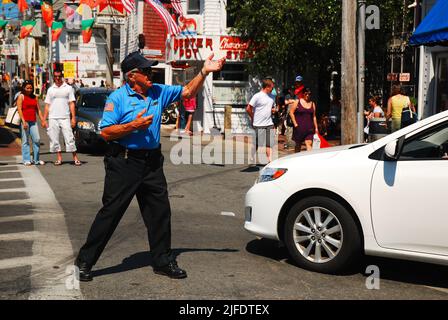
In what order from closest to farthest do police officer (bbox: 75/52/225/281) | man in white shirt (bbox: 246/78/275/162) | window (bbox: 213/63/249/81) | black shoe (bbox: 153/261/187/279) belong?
police officer (bbox: 75/52/225/281), black shoe (bbox: 153/261/187/279), man in white shirt (bbox: 246/78/275/162), window (bbox: 213/63/249/81)

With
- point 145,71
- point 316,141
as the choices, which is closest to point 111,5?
point 316,141

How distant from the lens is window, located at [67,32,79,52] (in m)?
57.8

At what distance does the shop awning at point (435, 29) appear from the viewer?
42.0 feet

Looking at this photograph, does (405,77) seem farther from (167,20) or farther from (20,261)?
(20,261)

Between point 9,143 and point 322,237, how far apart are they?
15.0m

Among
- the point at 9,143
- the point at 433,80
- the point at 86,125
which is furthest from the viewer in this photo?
the point at 9,143

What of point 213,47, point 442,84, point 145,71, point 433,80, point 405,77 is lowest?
point 145,71

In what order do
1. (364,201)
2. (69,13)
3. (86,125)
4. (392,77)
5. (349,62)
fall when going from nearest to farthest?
(364,201), (349,62), (86,125), (392,77), (69,13)

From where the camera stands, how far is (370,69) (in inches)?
900

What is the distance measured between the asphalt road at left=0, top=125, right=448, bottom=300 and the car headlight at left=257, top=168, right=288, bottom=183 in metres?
0.81

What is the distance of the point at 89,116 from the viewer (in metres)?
16.3

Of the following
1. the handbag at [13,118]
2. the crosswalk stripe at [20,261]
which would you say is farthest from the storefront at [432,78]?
the crosswalk stripe at [20,261]

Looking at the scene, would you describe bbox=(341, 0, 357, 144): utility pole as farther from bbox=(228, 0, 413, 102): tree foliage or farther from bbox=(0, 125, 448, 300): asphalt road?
bbox=(228, 0, 413, 102): tree foliage

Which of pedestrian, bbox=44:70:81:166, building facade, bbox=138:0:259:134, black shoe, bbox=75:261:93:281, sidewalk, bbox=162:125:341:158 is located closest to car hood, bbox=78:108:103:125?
pedestrian, bbox=44:70:81:166
